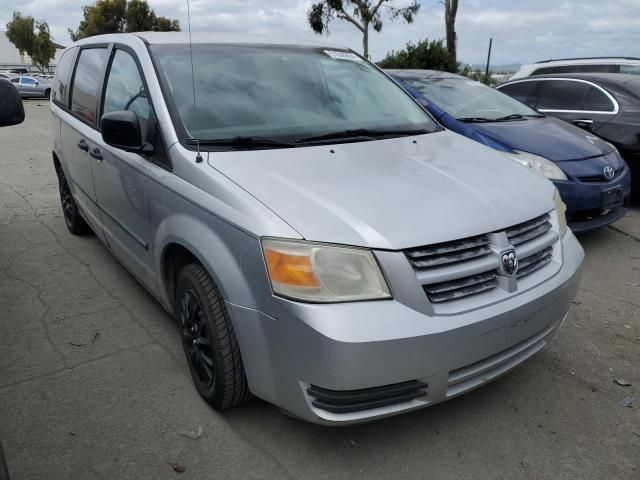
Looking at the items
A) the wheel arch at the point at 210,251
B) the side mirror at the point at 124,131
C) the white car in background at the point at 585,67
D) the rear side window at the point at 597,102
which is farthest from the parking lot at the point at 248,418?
the white car in background at the point at 585,67

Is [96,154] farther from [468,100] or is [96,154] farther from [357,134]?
[468,100]

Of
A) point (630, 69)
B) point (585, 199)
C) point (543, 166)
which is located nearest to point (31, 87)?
point (630, 69)

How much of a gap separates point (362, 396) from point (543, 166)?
3.40 meters

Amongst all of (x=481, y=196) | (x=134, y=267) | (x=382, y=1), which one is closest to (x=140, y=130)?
(x=134, y=267)

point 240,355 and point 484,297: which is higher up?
point 484,297

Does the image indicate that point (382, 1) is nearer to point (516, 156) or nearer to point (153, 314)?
point (516, 156)

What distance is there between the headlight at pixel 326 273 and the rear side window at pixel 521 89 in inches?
248

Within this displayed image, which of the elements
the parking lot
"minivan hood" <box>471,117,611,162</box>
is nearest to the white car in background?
"minivan hood" <box>471,117,611,162</box>

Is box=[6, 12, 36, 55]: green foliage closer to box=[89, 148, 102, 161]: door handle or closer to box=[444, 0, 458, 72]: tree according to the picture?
box=[444, 0, 458, 72]: tree

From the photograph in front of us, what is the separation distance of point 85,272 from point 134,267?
3.68ft

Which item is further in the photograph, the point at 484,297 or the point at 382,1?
the point at 382,1

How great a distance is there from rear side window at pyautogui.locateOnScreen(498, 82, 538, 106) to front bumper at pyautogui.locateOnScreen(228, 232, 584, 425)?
593 cm

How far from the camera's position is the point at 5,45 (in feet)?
253

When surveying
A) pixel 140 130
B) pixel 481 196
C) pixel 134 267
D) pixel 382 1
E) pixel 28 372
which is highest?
pixel 382 1
